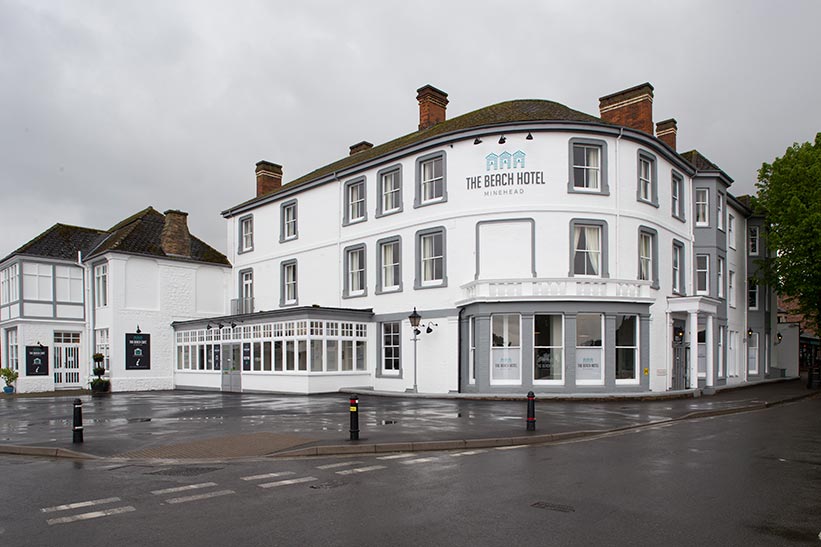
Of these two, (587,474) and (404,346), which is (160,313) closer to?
(404,346)

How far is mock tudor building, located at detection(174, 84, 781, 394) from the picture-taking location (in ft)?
77.4

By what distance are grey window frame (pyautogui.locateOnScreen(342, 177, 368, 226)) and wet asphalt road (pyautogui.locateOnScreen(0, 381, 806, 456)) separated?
901 cm

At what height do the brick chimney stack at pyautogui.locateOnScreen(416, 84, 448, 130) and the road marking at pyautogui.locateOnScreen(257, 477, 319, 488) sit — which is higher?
the brick chimney stack at pyautogui.locateOnScreen(416, 84, 448, 130)

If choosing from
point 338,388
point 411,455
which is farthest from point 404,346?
point 411,455

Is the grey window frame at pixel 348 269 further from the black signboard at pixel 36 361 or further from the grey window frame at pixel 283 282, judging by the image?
the black signboard at pixel 36 361

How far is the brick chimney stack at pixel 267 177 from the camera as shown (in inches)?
1570

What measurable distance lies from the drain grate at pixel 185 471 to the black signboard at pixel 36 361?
98.4ft

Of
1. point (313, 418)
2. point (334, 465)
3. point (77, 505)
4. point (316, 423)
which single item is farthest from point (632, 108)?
point (77, 505)

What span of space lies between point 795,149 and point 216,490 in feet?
116

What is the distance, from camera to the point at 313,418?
677 inches

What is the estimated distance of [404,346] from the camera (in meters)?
27.5

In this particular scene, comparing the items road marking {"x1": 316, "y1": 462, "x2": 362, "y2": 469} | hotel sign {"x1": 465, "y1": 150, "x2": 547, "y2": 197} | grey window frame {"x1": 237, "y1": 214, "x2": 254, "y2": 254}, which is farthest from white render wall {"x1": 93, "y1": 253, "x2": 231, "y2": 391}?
road marking {"x1": 316, "y1": 462, "x2": 362, "y2": 469}

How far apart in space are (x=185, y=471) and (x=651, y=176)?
2254 centimetres

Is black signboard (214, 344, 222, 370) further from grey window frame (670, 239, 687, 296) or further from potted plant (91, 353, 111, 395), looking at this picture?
grey window frame (670, 239, 687, 296)
